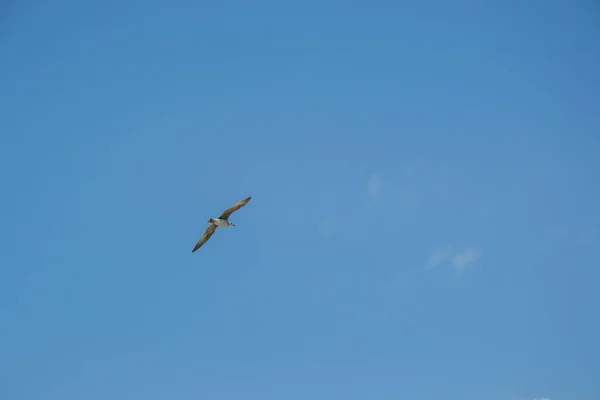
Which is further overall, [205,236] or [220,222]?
[205,236]

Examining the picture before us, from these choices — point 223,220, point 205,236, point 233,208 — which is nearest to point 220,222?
point 223,220

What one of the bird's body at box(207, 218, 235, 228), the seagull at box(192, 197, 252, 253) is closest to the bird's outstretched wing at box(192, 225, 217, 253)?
the seagull at box(192, 197, 252, 253)

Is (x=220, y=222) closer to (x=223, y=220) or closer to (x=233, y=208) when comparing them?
(x=223, y=220)

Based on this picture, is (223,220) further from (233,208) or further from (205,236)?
(205,236)

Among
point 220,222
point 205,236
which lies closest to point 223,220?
point 220,222

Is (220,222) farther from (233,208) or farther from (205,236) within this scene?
(205,236)

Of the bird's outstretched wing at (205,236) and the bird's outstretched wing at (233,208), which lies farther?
the bird's outstretched wing at (205,236)

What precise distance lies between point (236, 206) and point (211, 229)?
553 centimetres

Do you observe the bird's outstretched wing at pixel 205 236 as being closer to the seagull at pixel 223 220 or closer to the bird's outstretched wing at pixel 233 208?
the seagull at pixel 223 220

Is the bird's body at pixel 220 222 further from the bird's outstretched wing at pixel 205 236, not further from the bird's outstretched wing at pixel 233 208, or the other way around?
the bird's outstretched wing at pixel 205 236

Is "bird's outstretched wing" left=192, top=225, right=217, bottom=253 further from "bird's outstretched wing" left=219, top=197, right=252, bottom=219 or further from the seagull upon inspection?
"bird's outstretched wing" left=219, top=197, right=252, bottom=219

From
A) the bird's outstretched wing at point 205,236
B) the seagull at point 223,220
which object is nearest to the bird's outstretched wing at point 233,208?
the seagull at point 223,220

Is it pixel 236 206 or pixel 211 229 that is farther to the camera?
pixel 211 229

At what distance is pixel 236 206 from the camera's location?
180 ft
